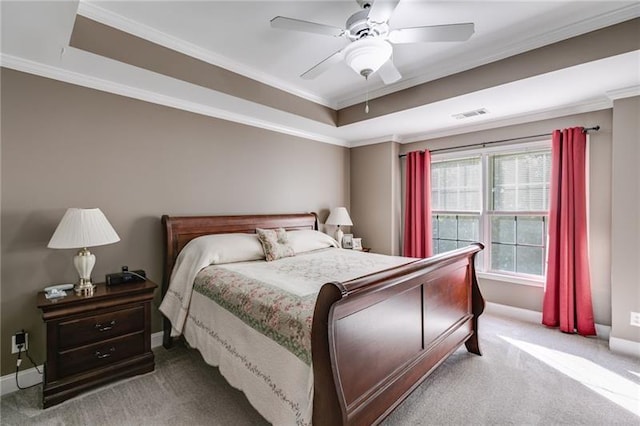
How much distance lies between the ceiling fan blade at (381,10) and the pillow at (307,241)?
7.69ft

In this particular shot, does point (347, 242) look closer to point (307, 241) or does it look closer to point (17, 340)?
point (307, 241)

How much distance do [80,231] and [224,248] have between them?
3.62 feet

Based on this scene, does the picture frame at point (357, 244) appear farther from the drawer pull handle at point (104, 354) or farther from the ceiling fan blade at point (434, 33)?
the drawer pull handle at point (104, 354)

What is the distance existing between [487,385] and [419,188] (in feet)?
9.01

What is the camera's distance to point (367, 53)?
6.51 feet

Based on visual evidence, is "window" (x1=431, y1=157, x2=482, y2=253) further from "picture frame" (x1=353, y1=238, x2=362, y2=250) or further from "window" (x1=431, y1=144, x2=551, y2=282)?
"picture frame" (x1=353, y1=238, x2=362, y2=250)

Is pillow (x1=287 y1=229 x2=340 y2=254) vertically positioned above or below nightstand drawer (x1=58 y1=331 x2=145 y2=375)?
above

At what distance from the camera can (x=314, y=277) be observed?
2365 mm

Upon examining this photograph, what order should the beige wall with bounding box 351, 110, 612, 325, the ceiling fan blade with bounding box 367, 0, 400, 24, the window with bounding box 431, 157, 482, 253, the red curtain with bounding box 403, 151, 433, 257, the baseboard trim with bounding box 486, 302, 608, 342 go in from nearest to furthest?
the ceiling fan blade with bounding box 367, 0, 400, 24
the beige wall with bounding box 351, 110, 612, 325
the baseboard trim with bounding box 486, 302, 608, 342
the window with bounding box 431, 157, 482, 253
the red curtain with bounding box 403, 151, 433, 257

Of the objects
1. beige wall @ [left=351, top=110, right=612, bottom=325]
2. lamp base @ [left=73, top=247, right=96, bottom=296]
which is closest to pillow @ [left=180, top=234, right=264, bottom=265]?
lamp base @ [left=73, top=247, right=96, bottom=296]

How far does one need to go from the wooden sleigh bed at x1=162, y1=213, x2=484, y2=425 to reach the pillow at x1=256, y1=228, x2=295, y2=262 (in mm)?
919

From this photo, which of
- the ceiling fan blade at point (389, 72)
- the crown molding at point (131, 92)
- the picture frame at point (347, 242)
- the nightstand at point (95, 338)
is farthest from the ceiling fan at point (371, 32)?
the picture frame at point (347, 242)

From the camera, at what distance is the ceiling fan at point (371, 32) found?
5.97 ft

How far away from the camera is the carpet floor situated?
1.93 m
